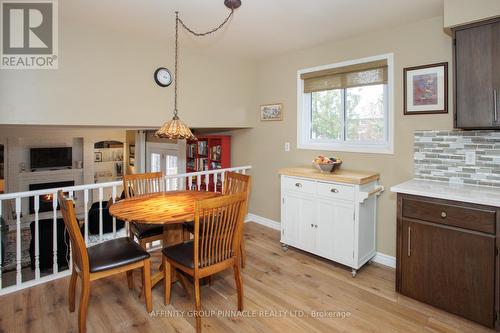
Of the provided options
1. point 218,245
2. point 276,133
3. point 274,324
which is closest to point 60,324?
point 218,245

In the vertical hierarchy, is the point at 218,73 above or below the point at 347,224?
above

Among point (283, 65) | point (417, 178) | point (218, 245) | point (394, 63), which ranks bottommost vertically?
point (218, 245)

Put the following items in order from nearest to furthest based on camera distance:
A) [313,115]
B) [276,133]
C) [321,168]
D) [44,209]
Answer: [321,168], [313,115], [276,133], [44,209]

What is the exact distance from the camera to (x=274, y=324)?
6.79ft

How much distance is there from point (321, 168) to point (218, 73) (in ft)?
6.37

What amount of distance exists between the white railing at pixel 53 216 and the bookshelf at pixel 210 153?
0.20 metres

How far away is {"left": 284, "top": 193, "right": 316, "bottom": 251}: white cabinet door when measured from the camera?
10.2 ft

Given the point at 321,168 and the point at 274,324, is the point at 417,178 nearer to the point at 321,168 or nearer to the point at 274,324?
the point at 321,168

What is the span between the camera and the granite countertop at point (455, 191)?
1.99 meters

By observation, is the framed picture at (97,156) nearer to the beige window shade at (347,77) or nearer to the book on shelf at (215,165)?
the book on shelf at (215,165)

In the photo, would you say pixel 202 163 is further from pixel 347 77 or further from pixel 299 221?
pixel 347 77

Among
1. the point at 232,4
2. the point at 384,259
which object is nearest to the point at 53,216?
the point at 232,4

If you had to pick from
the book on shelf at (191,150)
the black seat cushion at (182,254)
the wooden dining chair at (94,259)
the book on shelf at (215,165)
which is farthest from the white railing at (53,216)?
the black seat cushion at (182,254)

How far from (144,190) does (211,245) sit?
53.8 inches
